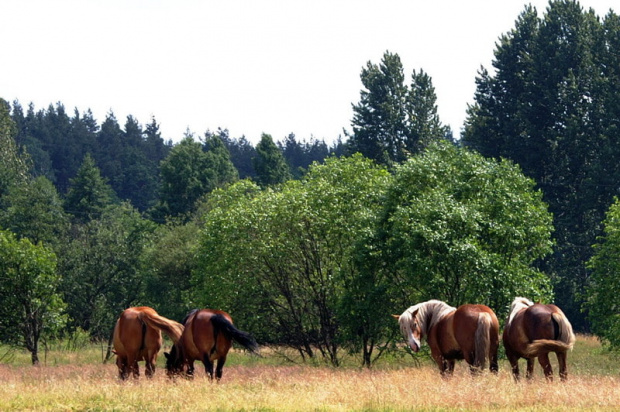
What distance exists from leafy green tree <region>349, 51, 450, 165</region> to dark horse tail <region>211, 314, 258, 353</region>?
5657 centimetres

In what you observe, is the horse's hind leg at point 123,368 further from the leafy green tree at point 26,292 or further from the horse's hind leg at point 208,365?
the leafy green tree at point 26,292

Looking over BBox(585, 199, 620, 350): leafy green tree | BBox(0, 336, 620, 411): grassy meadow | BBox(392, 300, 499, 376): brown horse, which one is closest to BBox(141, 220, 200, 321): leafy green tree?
BBox(585, 199, 620, 350): leafy green tree

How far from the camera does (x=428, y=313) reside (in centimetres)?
1884

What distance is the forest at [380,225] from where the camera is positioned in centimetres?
2658

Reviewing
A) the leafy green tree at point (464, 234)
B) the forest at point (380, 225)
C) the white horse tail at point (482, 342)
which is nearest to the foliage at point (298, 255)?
the forest at point (380, 225)

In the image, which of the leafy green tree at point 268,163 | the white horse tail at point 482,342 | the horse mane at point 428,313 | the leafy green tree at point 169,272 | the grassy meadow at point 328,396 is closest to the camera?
the grassy meadow at point 328,396

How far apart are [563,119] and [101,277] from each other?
122 feet

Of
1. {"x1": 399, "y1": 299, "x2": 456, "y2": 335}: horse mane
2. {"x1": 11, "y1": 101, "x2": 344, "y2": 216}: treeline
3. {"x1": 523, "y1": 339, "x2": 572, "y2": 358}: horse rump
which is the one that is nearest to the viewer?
{"x1": 523, "y1": 339, "x2": 572, "y2": 358}: horse rump

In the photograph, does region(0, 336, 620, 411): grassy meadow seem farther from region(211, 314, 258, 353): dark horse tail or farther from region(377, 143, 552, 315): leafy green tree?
region(377, 143, 552, 315): leafy green tree

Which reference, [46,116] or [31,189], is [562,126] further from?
[46,116]

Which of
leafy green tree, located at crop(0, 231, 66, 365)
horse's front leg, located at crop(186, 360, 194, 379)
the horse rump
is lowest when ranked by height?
horse's front leg, located at crop(186, 360, 194, 379)

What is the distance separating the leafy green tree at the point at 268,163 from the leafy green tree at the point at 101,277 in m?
33.7

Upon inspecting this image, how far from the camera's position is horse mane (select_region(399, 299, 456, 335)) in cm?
1855

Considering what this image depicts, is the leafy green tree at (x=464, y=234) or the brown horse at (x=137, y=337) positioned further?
the leafy green tree at (x=464, y=234)
